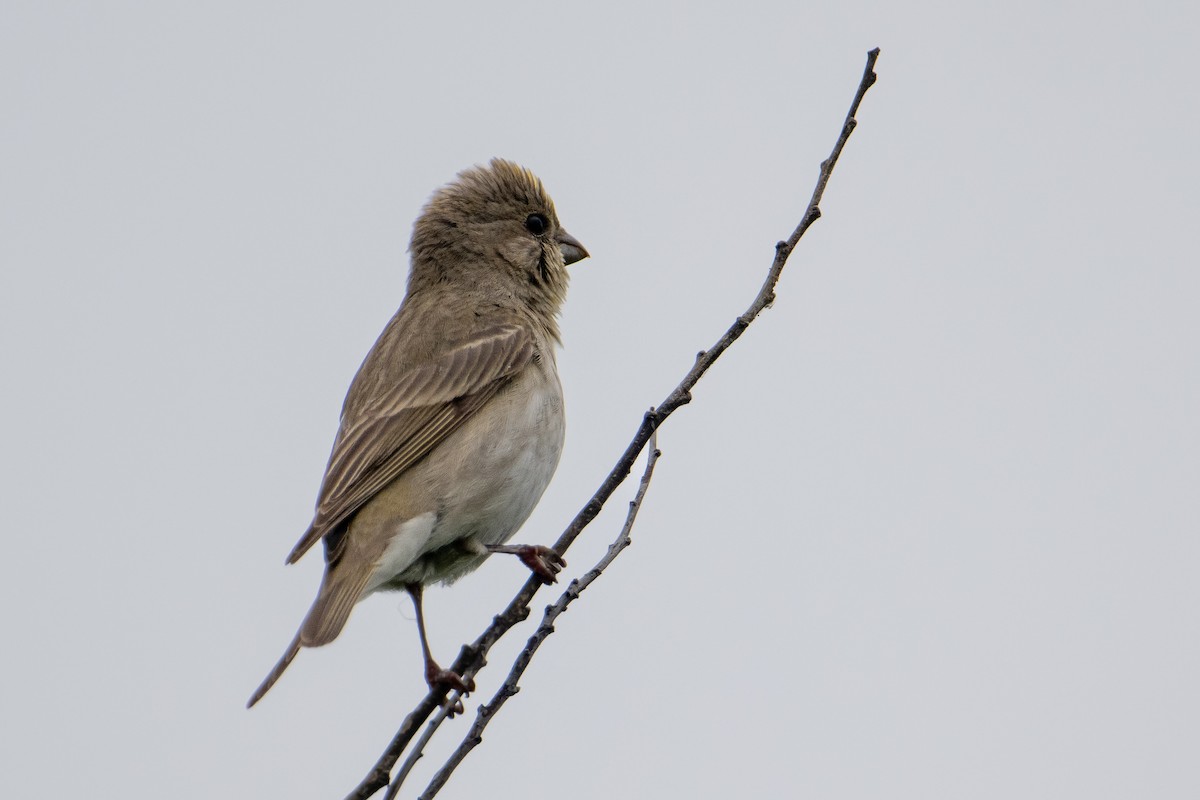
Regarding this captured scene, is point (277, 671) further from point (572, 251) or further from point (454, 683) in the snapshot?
point (572, 251)

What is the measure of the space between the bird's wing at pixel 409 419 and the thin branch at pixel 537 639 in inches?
69.6

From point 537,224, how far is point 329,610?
11.4 ft

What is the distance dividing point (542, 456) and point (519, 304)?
1364 millimetres

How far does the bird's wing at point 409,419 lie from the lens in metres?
6.16

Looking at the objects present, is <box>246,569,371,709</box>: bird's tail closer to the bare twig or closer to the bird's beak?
the bare twig

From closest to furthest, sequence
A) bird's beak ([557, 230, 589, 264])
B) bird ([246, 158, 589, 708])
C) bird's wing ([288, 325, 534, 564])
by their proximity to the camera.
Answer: bird ([246, 158, 589, 708]), bird's wing ([288, 325, 534, 564]), bird's beak ([557, 230, 589, 264])

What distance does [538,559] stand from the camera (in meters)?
5.75

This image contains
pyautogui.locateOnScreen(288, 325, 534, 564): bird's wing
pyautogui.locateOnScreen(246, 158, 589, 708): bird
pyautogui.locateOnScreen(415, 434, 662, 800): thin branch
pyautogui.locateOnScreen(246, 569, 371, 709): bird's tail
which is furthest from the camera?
pyautogui.locateOnScreen(288, 325, 534, 564): bird's wing

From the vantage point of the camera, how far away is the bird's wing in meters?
6.16

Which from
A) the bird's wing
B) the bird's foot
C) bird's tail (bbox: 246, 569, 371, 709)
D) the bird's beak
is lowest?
bird's tail (bbox: 246, 569, 371, 709)

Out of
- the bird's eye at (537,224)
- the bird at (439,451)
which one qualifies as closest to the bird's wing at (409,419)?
the bird at (439,451)

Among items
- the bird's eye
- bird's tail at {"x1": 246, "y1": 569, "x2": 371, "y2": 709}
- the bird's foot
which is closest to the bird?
bird's tail at {"x1": 246, "y1": 569, "x2": 371, "y2": 709}

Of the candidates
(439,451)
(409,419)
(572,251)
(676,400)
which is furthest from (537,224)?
(676,400)

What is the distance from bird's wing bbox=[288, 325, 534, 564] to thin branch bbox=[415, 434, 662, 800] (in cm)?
177
